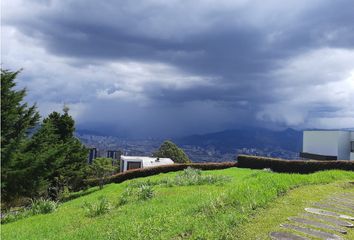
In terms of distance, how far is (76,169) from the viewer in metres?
41.8

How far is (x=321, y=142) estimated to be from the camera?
186ft

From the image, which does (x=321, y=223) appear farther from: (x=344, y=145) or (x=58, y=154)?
(x=344, y=145)

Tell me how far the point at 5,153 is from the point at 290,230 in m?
22.1

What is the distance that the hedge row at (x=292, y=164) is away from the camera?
99.3 ft

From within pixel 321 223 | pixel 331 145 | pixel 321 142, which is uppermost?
pixel 321 142

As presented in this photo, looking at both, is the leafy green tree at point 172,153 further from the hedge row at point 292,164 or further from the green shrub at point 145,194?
the green shrub at point 145,194

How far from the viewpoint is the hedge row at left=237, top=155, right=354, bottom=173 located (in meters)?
30.3

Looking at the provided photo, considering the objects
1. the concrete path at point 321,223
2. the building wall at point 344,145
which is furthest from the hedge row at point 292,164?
the building wall at point 344,145

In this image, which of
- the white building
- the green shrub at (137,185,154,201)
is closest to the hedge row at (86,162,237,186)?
the white building

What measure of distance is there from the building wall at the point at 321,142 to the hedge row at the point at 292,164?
20629 millimetres

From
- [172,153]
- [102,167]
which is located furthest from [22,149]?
[172,153]

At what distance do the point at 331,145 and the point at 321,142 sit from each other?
2139 mm

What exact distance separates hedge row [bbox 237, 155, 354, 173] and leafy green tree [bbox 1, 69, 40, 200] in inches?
748

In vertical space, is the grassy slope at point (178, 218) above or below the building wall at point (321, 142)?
below
